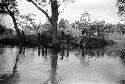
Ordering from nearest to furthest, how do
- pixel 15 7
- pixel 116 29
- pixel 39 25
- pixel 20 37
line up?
pixel 20 37, pixel 15 7, pixel 39 25, pixel 116 29

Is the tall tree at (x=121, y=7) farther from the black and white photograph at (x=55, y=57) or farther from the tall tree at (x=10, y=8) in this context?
the tall tree at (x=10, y=8)

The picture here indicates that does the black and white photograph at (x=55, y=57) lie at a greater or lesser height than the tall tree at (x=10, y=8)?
lesser

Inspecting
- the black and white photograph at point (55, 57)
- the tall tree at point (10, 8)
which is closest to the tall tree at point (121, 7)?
the black and white photograph at point (55, 57)

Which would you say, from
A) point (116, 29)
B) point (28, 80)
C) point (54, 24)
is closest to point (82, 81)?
point (28, 80)

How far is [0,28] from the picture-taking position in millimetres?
47406

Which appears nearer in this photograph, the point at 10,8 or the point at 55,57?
the point at 55,57

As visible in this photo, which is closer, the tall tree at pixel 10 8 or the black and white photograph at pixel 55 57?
the black and white photograph at pixel 55 57

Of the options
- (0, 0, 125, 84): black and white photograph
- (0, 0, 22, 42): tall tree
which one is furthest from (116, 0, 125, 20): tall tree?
(0, 0, 22, 42): tall tree

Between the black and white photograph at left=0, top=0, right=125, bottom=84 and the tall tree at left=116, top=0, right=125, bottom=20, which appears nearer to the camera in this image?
the black and white photograph at left=0, top=0, right=125, bottom=84

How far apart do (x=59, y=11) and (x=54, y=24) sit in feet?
6.59

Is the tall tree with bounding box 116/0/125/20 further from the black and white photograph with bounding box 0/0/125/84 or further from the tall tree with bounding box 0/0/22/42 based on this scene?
the tall tree with bounding box 0/0/22/42

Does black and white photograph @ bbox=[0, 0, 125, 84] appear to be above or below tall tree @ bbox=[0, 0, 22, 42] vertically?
below

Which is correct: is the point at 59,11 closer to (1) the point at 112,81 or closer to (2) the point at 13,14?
(2) the point at 13,14

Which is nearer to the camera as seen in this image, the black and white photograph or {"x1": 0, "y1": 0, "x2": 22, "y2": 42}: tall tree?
the black and white photograph
